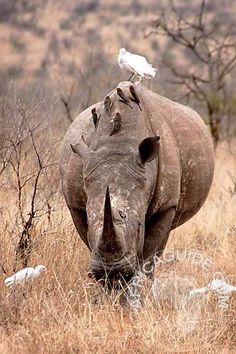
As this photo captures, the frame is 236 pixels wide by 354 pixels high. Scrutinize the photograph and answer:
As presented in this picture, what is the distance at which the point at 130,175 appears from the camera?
19.7 feet

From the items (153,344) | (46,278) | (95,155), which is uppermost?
(95,155)

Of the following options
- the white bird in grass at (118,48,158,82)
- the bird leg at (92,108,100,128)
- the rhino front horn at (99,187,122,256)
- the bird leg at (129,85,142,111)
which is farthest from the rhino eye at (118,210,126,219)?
the white bird in grass at (118,48,158,82)

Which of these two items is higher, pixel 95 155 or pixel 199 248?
pixel 95 155

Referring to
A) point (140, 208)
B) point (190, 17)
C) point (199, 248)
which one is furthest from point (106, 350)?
point (190, 17)

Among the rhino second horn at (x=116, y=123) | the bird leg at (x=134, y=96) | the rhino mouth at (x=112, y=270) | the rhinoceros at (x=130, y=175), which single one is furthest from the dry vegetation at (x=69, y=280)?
the bird leg at (x=134, y=96)

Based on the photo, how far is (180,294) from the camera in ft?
22.5

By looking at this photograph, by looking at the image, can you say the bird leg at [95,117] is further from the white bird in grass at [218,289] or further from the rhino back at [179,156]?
the white bird in grass at [218,289]

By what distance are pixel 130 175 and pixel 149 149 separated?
0.21m

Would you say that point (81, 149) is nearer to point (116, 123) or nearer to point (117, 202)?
point (116, 123)

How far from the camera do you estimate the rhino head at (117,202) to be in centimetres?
570

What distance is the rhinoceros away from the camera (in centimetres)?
578

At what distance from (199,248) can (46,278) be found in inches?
108

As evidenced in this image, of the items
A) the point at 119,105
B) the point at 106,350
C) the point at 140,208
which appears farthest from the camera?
the point at 119,105

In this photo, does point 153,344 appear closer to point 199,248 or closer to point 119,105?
point 119,105
